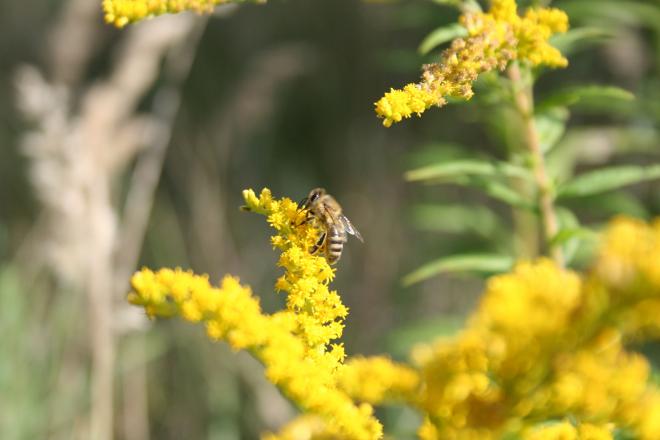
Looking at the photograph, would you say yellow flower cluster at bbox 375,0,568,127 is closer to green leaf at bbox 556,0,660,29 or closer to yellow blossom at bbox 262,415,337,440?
yellow blossom at bbox 262,415,337,440

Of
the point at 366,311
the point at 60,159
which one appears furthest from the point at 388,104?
the point at 366,311

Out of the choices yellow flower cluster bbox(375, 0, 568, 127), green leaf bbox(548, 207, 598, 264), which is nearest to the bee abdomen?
green leaf bbox(548, 207, 598, 264)

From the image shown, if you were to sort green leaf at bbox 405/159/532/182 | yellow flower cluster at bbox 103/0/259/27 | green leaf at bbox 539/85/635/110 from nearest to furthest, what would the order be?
yellow flower cluster at bbox 103/0/259/27
green leaf at bbox 539/85/635/110
green leaf at bbox 405/159/532/182

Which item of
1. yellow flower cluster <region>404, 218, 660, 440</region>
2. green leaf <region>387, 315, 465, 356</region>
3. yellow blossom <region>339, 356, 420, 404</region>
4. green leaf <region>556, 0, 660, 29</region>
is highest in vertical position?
green leaf <region>556, 0, 660, 29</region>

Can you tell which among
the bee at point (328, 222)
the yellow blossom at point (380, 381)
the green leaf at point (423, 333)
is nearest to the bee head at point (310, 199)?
the bee at point (328, 222)

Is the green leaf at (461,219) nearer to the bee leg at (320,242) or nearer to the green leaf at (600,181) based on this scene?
the green leaf at (600,181)

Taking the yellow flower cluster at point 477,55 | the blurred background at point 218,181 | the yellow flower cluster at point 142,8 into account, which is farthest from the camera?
the blurred background at point 218,181

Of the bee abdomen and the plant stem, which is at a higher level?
the plant stem

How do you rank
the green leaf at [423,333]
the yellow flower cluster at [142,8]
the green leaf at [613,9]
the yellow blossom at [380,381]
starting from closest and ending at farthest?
1. the yellow blossom at [380,381]
2. the yellow flower cluster at [142,8]
3. the green leaf at [423,333]
4. the green leaf at [613,9]
